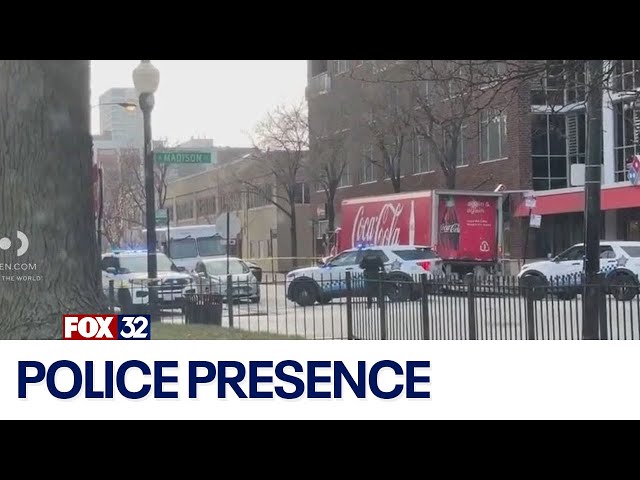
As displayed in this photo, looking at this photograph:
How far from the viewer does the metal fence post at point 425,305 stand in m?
10.8

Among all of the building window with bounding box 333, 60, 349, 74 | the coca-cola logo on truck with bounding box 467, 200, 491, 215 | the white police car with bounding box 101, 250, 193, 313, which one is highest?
the building window with bounding box 333, 60, 349, 74

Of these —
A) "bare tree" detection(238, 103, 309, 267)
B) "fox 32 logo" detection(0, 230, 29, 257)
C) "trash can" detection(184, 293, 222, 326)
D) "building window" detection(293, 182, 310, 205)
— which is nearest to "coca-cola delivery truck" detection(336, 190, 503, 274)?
"building window" detection(293, 182, 310, 205)

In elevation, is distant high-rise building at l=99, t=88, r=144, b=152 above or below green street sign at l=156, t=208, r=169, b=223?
above

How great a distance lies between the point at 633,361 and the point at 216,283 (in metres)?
3.30

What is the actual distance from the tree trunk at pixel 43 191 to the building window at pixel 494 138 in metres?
3.19

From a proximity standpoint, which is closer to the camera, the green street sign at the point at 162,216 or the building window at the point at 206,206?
the green street sign at the point at 162,216

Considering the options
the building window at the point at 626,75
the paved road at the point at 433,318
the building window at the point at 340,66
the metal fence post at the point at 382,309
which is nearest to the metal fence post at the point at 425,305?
the paved road at the point at 433,318

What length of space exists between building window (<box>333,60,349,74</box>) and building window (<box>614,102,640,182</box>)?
7.60ft

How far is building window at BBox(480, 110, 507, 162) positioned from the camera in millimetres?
11414

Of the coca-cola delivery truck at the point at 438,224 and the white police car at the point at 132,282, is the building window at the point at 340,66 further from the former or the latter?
the white police car at the point at 132,282

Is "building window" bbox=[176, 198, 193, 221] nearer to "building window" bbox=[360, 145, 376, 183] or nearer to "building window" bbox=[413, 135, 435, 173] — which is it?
"building window" bbox=[360, 145, 376, 183]

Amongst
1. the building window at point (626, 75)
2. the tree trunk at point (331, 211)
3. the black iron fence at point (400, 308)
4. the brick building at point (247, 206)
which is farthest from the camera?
the tree trunk at point (331, 211)

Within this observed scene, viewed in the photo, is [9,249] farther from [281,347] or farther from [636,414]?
[636,414]

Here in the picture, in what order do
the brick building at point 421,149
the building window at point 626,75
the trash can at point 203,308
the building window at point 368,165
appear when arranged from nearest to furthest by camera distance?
the building window at point 626,75 < the trash can at point 203,308 < the brick building at point 421,149 < the building window at point 368,165
